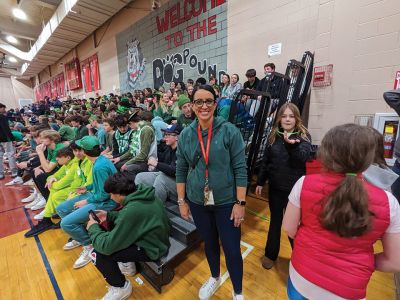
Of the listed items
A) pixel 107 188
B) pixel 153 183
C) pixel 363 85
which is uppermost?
pixel 363 85

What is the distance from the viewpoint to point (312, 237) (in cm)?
81

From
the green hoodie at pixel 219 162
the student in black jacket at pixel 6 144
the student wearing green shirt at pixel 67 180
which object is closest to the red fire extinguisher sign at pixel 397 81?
the green hoodie at pixel 219 162

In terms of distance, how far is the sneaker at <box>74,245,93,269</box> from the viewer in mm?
1982

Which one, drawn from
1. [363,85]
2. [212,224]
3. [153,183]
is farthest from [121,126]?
Result: [363,85]

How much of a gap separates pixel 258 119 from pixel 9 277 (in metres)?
2.79

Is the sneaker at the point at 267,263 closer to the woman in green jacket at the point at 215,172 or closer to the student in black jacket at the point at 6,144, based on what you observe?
the woman in green jacket at the point at 215,172

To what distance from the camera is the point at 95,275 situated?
188cm

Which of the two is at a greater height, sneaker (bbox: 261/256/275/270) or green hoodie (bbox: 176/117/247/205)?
green hoodie (bbox: 176/117/247/205)

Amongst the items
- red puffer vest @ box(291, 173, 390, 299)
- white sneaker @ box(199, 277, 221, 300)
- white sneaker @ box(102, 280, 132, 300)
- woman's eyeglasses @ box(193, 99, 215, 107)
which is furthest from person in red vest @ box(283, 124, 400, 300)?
white sneaker @ box(102, 280, 132, 300)

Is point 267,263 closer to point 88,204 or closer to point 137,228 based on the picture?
point 137,228

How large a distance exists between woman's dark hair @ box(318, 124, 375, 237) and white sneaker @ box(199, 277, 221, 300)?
1.18 meters

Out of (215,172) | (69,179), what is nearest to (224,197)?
(215,172)

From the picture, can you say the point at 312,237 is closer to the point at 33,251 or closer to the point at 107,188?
the point at 107,188

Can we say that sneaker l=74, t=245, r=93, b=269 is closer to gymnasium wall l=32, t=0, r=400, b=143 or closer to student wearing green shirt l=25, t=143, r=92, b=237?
student wearing green shirt l=25, t=143, r=92, b=237
